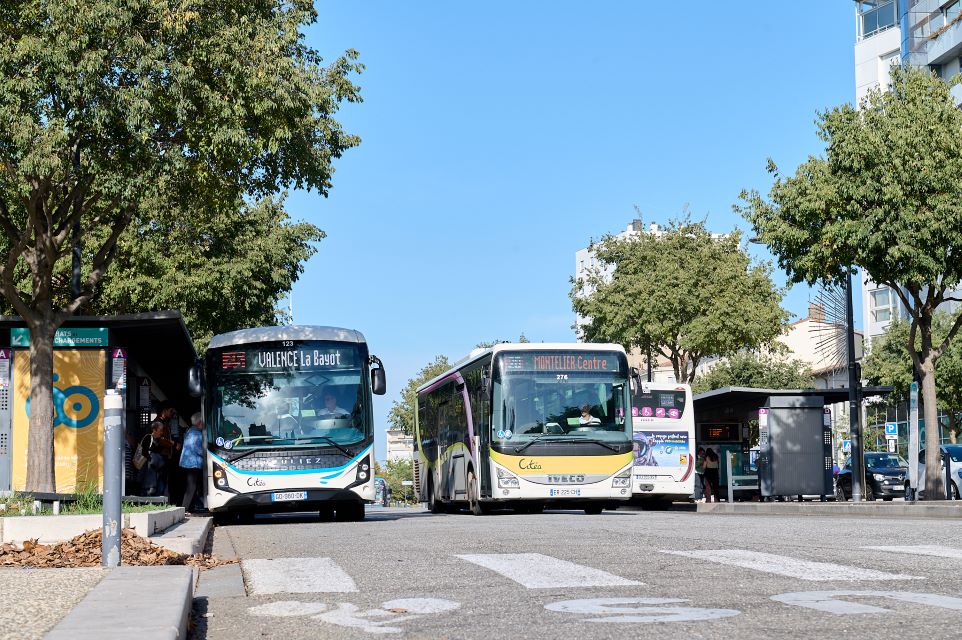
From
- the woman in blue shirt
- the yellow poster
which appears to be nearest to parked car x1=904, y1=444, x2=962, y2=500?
the woman in blue shirt

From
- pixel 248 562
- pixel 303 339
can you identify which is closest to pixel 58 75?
pixel 303 339

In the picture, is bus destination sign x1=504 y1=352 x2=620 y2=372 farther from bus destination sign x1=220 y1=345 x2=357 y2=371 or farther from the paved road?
the paved road

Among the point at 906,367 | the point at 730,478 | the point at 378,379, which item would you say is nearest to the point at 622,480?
the point at 378,379

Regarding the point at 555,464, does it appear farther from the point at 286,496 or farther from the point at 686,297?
the point at 686,297

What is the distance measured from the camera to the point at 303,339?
22.5 m

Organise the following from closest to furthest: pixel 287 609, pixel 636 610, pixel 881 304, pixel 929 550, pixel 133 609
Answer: pixel 133 609 → pixel 636 610 → pixel 287 609 → pixel 929 550 → pixel 881 304

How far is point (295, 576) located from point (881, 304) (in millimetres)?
66686

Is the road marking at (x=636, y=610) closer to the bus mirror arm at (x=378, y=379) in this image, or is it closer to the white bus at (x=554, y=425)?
the bus mirror arm at (x=378, y=379)

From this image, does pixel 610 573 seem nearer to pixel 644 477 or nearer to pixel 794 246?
pixel 794 246

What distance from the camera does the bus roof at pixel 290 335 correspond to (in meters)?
22.6

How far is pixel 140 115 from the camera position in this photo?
19.6 m

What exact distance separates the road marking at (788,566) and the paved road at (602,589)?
12mm

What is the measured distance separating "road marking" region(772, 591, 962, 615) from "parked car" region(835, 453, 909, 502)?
31.5 metres

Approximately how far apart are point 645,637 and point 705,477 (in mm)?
33711
